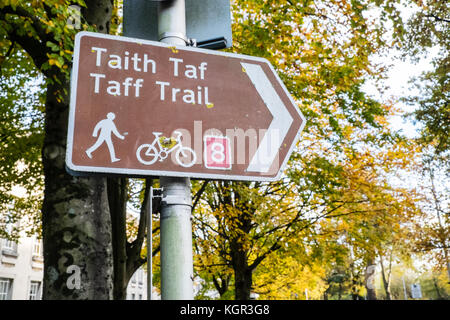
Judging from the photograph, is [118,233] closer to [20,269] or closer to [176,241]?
[176,241]

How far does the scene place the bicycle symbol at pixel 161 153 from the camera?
1394 millimetres

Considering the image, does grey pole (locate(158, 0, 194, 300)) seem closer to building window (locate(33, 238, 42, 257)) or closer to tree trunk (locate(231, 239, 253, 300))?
tree trunk (locate(231, 239, 253, 300))

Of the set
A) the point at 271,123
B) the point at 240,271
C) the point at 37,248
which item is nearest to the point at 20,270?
the point at 37,248

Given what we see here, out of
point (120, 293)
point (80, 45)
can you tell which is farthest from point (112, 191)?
point (80, 45)

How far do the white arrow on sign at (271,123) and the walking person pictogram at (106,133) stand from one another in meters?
0.53

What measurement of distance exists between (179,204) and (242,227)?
1263cm

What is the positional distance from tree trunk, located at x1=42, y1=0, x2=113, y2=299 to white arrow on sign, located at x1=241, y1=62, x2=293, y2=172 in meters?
2.40

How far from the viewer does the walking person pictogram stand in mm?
1345

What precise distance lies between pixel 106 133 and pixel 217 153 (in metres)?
0.43

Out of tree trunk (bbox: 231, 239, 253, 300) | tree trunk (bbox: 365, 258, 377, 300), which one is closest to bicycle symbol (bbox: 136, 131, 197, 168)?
tree trunk (bbox: 231, 239, 253, 300)

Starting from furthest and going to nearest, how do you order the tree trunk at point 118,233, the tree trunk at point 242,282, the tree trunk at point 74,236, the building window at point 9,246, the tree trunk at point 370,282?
the tree trunk at point 370,282
the building window at point 9,246
the tree trunk at point 242,282
the tree trunk at point 118,233
the tree trunk at point 74,236

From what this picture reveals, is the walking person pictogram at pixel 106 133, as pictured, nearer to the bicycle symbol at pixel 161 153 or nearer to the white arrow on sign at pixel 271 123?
the bicycle symbol at pixel 161 153

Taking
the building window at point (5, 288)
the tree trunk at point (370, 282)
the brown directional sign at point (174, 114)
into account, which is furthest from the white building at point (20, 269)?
the brown directional sign at point (174, 114)

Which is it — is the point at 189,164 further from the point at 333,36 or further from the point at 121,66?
the point at 333,36
